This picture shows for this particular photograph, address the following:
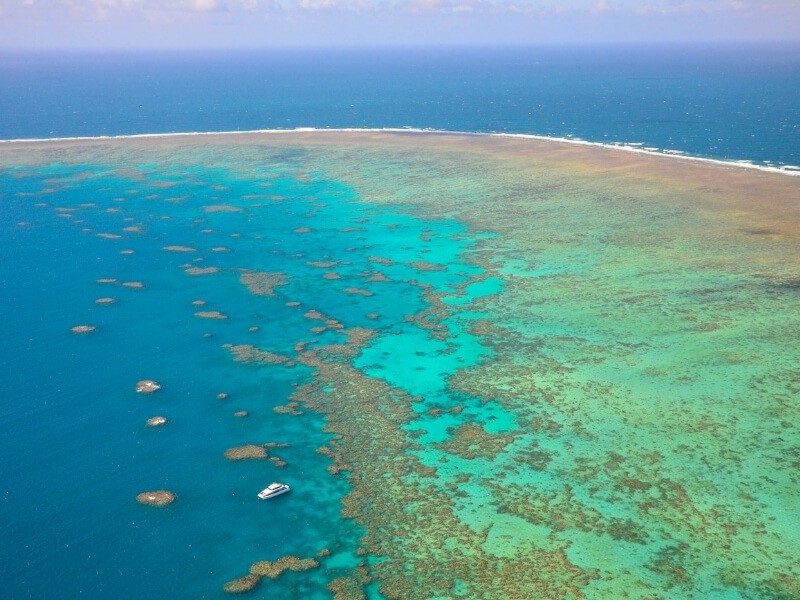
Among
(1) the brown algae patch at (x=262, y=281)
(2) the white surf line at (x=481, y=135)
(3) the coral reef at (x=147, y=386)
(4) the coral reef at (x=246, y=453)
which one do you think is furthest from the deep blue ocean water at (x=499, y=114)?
(3) the coral reef at (x=147, y=386)

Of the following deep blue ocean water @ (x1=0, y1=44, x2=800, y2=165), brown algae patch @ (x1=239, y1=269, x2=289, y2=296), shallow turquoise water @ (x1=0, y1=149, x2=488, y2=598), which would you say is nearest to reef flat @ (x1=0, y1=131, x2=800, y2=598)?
shallow turquoise water @ (x1=0, y1=149, x2=488, y2=598)

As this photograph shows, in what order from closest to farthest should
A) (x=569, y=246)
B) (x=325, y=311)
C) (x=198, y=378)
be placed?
(x=198, y=378) → (x=325, y=311) → (x=569, y=246)

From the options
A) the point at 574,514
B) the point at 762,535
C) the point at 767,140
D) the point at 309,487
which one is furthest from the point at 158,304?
the point at 767,140

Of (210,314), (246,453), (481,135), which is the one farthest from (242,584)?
(481,135)

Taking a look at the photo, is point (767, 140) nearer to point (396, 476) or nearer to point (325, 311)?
point (325, 311)

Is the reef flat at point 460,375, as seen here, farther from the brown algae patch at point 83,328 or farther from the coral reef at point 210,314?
the coral reef at point 210,314

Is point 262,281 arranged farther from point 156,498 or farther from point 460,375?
point 156,498

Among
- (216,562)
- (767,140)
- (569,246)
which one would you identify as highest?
(767,140)
